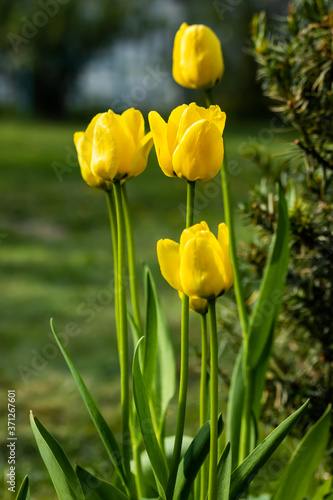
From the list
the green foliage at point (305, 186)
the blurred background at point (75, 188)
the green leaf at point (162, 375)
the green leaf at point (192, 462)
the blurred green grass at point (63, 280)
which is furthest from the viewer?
the blurred background at point (75, 188)

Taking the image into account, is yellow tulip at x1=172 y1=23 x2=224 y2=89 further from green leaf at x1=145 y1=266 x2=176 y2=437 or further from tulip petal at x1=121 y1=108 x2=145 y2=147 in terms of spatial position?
green leaf at x1=145 y1=266 x2=176 y2=437

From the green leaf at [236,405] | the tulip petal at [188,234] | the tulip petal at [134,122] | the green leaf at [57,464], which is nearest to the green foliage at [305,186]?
the green leaf at [236,405]

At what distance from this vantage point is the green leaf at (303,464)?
112cm

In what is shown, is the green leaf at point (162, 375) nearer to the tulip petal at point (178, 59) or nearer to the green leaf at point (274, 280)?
the green leaf at point (274, 280)

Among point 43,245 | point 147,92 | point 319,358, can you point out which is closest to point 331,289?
point 319,358

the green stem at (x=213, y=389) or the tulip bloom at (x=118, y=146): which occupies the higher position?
the tulip bloom at (x=118, y=146)

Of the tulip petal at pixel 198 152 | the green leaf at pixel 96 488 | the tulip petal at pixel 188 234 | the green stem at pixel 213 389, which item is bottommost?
the green leaf at pixel 96 488

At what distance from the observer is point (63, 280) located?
387 centimetres

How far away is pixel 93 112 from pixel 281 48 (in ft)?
32.6

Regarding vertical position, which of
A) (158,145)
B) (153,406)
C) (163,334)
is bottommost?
(153,406)

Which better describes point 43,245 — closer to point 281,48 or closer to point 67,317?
point 67,317

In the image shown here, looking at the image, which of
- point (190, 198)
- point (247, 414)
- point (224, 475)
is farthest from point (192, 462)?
point (190, 198)

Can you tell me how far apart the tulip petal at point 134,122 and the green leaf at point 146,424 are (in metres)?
0.33

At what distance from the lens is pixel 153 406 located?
1.22 metres
